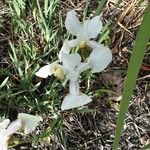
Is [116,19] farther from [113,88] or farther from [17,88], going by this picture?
[17,88]

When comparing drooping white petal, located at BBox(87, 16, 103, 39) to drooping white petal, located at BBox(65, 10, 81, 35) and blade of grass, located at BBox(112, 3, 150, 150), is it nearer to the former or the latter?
drooping white petal, located at BBox(65, 10, 81, 35)

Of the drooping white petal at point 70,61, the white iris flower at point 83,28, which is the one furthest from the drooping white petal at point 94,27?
the drooping white petal at point 70,61

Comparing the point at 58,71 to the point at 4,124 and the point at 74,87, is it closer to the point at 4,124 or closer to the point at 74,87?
the point at 74,87

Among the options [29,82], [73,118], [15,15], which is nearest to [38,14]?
[15,15]

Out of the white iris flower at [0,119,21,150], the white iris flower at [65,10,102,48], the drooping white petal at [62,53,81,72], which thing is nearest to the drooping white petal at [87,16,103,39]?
the white iris flower at [65,10,102,48]

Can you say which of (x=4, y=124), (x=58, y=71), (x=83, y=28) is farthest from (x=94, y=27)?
(x=4, y=124)

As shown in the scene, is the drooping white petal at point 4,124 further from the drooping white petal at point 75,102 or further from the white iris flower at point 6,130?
the drooping white petal at point 75,102
